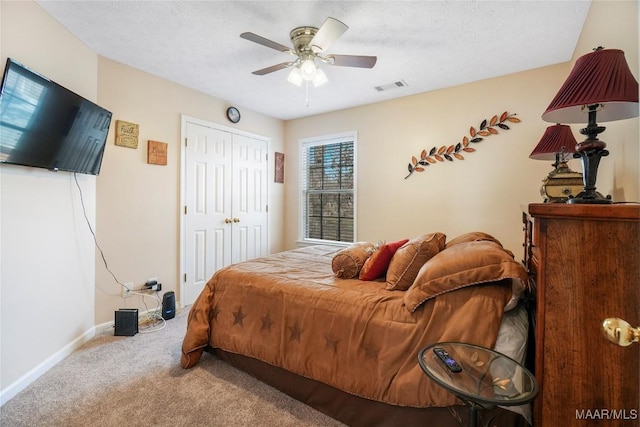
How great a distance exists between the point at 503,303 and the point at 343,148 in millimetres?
3395

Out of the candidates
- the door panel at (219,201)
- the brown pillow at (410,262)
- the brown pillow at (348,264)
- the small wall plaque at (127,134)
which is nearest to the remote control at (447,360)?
the brown pillow at (410,262)

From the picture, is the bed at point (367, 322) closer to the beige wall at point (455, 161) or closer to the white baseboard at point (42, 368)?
the white baseboard at point (42, 368)

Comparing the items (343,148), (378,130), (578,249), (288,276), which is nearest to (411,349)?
(578,249)

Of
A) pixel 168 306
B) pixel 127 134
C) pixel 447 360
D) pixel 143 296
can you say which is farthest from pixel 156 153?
pixel 447 360

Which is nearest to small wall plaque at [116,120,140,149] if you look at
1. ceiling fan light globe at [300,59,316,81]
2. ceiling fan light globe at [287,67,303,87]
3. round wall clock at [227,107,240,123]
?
round wall clock at [227,107,240,123]

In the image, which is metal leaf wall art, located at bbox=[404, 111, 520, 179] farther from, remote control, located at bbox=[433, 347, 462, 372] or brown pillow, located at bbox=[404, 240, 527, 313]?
remote control, located at bbox=[433, 347, 462, 372]

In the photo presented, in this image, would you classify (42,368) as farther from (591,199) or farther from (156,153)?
(591,199)

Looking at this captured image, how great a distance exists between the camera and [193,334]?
2141 millimetres

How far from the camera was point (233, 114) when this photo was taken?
4.00 metres

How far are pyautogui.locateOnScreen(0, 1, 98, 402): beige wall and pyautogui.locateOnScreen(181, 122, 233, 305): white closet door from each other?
0.98 metres

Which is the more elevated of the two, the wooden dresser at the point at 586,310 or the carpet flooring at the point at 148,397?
the wooden dresser at the point at 586,310

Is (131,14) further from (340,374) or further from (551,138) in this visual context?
(551,138)

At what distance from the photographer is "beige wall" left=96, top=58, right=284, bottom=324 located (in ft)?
9.22

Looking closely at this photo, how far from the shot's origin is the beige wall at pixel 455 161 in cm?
296
